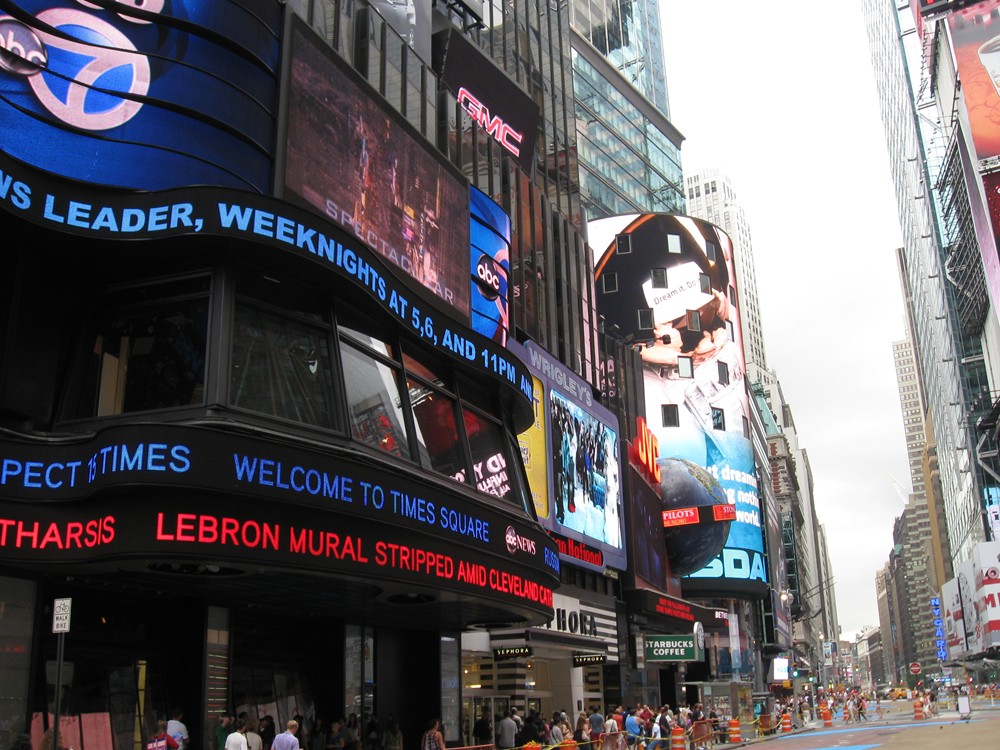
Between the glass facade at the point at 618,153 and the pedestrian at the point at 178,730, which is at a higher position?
the glass facade at the point at 618,153

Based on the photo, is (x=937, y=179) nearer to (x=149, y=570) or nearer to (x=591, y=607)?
(x=591, y=607)

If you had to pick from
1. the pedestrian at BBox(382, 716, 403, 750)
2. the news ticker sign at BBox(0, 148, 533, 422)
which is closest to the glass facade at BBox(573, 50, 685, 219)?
the pedestrian at BBox(382, 716, 403, 750)

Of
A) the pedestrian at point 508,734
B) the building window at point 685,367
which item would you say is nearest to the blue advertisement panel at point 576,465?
the pedestrian at point 508,734

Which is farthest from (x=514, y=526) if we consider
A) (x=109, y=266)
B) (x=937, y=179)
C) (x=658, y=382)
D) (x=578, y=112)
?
(x=937, y=179)

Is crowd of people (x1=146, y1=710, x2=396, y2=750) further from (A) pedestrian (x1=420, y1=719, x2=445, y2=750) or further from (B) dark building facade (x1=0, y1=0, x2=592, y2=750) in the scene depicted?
(A) pedestrian (x1=420, y1=719, x2=445, y2=750)

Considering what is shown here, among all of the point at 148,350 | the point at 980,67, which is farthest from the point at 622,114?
the point at 148,350

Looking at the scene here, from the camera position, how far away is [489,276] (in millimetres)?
27438

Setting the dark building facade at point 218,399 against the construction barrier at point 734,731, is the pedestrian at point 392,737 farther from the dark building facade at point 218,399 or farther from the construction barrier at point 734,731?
the construction barrier at point 734,731

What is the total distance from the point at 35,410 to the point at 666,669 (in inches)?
1704

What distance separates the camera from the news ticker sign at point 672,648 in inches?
1583

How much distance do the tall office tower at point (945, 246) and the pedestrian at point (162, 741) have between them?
91.8 m

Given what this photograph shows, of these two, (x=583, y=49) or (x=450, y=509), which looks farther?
(x=583, y=49)

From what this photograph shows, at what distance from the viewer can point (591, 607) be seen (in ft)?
112

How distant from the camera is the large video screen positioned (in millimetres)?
18234
